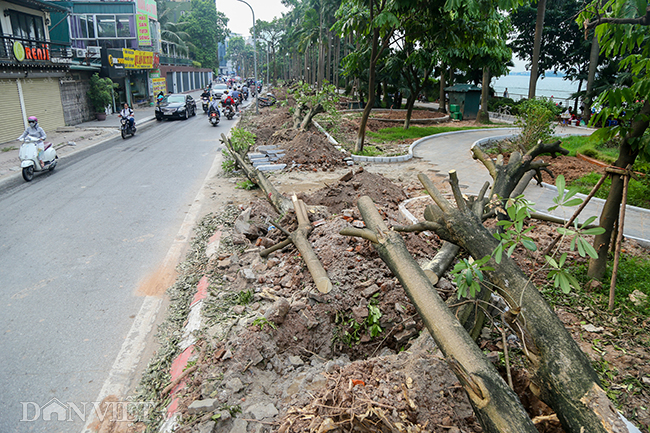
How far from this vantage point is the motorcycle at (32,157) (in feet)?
38.8

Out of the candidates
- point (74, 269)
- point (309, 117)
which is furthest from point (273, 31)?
point (74, 269)

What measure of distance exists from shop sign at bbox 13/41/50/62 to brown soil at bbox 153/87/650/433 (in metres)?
18.2

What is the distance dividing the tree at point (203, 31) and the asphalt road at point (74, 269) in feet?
197

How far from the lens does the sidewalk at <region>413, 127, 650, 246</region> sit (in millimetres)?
7695

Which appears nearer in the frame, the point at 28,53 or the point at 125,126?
the point at 125,126

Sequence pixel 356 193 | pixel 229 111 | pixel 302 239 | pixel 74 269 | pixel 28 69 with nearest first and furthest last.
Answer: pixel 302 239, pixel 74 269, pixel 356 193, pixel 28 69, pixel 229 111

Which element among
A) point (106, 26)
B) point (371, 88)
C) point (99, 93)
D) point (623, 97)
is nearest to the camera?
point (623, 97)

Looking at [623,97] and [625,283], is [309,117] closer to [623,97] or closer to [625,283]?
[625,283]

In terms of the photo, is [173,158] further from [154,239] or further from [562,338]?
[562,338]

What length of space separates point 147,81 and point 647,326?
41.4 m

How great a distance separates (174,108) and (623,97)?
85.9ft

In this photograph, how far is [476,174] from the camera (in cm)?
1211

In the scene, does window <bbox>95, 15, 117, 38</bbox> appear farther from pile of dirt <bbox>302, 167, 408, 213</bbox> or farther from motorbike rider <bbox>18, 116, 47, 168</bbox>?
pile of dirt <bbox>302, 167, 408, 213</bbox>

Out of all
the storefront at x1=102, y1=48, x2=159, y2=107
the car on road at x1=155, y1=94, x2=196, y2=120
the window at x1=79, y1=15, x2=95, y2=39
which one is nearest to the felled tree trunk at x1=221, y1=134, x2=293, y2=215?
the car on road at x1=155, y1=94, x2=196, y2=120
